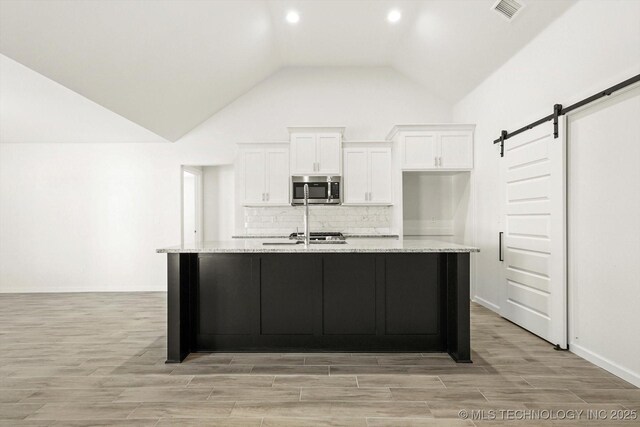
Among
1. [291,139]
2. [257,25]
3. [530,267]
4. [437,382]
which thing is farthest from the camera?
[291,139]

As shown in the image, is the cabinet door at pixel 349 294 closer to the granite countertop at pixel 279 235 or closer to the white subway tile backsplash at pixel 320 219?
the granite countertop at pixel 279 235

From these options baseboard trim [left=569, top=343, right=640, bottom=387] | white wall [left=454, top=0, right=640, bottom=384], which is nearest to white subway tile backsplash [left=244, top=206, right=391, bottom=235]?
white wall [left=454, top=0, right=640, bottom=384]

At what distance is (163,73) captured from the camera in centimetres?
439

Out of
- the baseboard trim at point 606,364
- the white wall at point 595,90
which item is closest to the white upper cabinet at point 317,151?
the white wall at point 595,90

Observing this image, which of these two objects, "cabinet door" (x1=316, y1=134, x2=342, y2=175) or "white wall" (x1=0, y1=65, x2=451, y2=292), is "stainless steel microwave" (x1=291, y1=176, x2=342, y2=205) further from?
"white wall" (x1=0, y1=65, x2=451, y2=292)

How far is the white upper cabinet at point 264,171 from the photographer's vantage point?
601 centimetres

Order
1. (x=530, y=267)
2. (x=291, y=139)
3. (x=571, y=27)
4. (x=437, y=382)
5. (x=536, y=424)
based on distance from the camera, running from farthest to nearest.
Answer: (x=291, y=139) < (x=530, y=267) < (x=571, y=27) < (x=437, y=382) < (x=536, y=424)

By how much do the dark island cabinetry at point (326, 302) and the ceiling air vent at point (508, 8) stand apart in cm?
241

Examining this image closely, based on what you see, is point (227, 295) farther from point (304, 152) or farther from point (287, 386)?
point (304, 152)

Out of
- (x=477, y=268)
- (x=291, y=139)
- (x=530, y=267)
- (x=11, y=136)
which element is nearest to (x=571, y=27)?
(x=530, y=267)

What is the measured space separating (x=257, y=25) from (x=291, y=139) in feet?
5.40

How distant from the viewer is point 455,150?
548cm

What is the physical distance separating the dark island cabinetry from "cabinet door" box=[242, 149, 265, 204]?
268 cm

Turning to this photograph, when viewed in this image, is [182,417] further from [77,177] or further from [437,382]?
[77,177]
